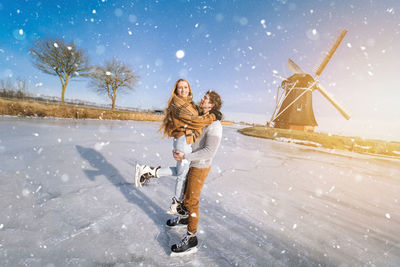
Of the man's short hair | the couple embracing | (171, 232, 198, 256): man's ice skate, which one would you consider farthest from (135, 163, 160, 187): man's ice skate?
the man's short hair

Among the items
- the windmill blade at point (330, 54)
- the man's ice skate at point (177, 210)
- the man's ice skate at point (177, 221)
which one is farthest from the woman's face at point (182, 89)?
the windmill blade at point (330, 54)

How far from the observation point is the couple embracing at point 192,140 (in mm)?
1654

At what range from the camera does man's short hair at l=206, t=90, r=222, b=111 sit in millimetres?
1800

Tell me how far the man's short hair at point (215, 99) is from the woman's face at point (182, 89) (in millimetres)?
308

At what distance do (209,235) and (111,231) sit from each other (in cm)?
106

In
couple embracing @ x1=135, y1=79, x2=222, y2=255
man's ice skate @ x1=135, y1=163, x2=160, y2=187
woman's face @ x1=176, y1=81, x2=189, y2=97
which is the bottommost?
man's ice skate @ x1=135, y1=163, x2=160, y2=187

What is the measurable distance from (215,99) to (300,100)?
22933 millimetres

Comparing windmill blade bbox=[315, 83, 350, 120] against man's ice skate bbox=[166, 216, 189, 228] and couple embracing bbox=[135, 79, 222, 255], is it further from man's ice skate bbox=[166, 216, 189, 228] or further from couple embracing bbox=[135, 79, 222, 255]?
man's ice skate bbox=[166, 216, 189, 228]

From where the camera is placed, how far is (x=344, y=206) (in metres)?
3.09

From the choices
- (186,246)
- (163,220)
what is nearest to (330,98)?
(163,220)

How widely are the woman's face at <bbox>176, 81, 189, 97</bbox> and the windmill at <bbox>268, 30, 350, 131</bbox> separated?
21636 millimetres

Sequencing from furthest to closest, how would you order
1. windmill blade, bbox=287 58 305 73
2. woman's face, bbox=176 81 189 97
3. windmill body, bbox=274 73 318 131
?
windmill blade, bbox=287 58 305 73 < windmill body, bbox=274 73 318 131 < woman's face, bbox=176 81 189 97

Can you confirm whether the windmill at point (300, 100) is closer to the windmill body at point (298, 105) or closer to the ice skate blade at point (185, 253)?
the windmill body at point (298, 105)

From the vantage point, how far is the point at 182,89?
2.00 metres
